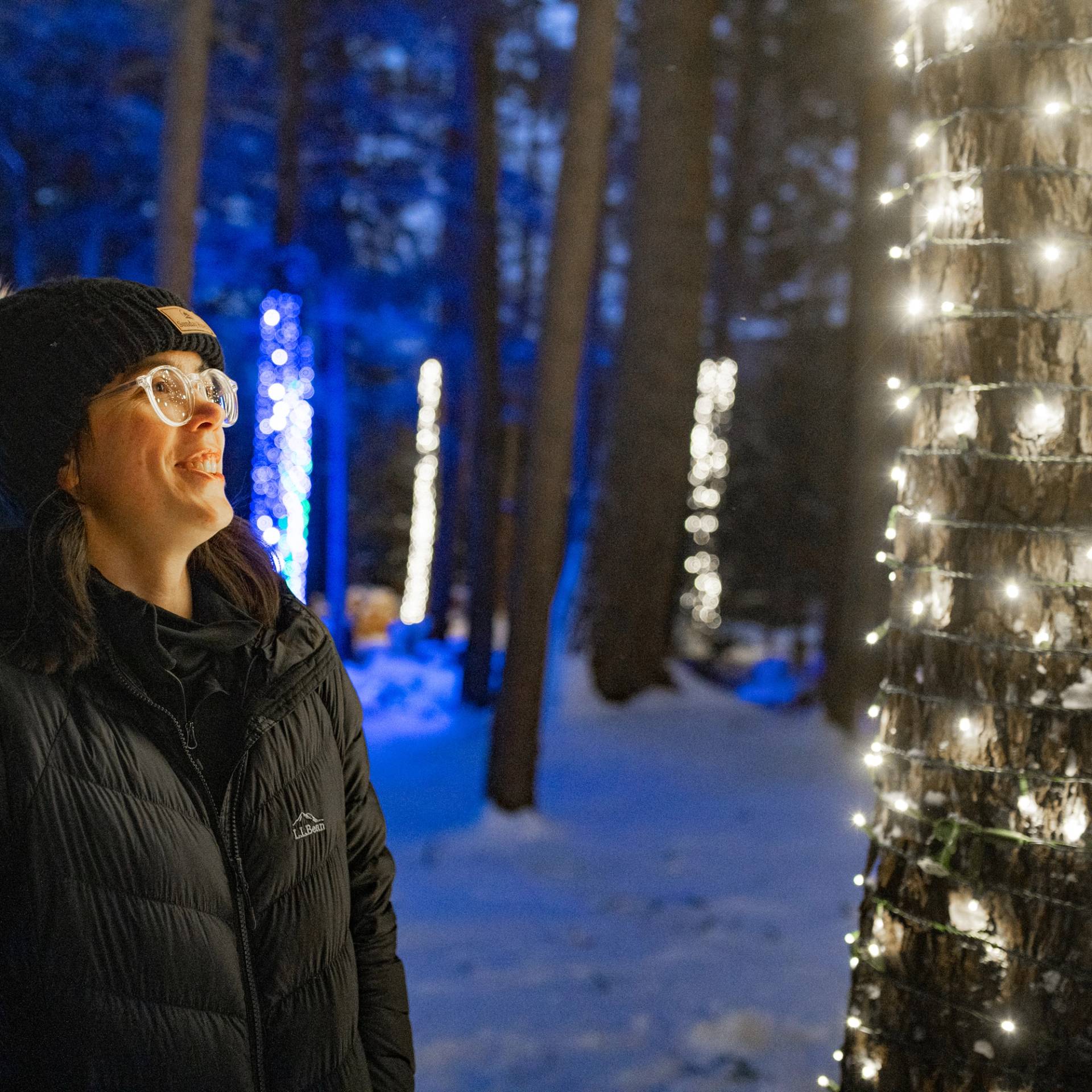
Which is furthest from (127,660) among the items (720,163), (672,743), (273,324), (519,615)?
(720,163)

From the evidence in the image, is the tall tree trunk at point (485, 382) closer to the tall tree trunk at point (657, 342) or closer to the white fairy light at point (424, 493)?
the tall tree trunk at point (657, 342)

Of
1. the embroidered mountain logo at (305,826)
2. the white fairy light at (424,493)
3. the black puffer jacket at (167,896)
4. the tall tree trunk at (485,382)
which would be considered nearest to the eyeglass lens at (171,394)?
the black puffer jacket at (167,896)

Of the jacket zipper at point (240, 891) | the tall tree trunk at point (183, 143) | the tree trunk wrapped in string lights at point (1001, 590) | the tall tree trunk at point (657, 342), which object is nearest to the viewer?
the jacket zipper at point (240, 891)

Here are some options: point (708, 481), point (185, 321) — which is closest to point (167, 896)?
point (185, 321)

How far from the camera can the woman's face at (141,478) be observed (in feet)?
6.39

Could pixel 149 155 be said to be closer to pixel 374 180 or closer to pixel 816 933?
pixel 374 180

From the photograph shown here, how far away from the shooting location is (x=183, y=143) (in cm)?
715

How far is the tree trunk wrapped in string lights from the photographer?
278 cm

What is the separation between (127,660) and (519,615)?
525cm

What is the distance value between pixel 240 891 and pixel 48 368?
3.17 feet

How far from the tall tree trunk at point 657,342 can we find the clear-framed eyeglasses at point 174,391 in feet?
27.0

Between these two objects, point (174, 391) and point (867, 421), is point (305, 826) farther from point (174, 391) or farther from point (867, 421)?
point (867, 421)

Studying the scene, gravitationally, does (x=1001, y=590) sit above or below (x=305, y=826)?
above

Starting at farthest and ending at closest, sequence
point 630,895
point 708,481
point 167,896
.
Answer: point 708,481
point 630,895
point 167,896
